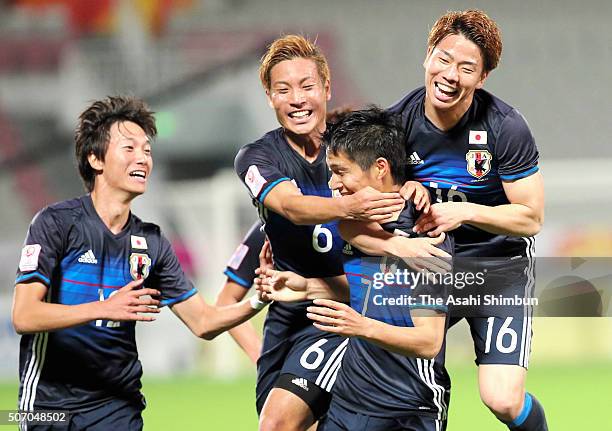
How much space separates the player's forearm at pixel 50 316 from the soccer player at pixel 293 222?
0.91m

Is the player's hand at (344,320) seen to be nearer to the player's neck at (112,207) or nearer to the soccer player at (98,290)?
the soccer player at (98,290)

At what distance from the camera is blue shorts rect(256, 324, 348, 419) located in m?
4.87

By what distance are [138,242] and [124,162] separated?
0.39m

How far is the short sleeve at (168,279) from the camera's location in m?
5.16

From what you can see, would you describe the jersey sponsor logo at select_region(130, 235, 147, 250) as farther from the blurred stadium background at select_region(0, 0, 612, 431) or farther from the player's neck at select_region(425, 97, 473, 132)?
the blurred stadium background at select_region(0, 0, 612, 431)

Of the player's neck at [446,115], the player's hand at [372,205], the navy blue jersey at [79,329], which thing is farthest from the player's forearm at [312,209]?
the navy blue jersey at [79,329]

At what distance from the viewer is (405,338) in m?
3.89

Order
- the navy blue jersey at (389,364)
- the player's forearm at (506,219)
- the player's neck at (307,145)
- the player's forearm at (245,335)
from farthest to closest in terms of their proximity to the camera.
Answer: the player's forearm at (245,335)
the player's neck at (307,145)
the player's forearm at (506,219)
the navy blue jersey at (389,364)

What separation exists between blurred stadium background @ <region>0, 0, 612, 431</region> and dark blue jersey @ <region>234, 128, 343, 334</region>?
12.8ft

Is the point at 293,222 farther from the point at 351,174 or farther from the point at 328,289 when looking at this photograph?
the point at 351,174

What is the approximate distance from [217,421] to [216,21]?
523 inches

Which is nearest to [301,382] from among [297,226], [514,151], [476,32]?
[297,226]

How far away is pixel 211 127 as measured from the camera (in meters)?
18.1

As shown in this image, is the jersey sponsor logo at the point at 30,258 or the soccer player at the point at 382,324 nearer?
the soccer player at the point at 382,324
